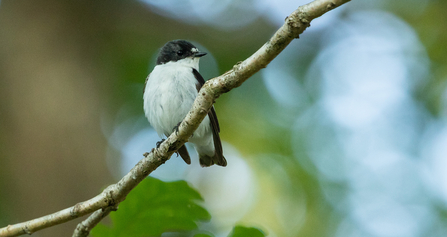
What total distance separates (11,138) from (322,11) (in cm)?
604

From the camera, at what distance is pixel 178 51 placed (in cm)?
621

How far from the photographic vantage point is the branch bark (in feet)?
7.68

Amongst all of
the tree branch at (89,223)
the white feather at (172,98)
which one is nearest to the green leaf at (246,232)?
the tree branch at (89,223)

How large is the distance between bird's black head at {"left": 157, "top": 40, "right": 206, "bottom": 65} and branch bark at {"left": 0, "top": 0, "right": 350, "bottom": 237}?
267 cm

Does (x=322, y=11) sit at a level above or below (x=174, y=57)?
below

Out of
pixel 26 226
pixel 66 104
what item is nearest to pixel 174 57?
pixel 66 104

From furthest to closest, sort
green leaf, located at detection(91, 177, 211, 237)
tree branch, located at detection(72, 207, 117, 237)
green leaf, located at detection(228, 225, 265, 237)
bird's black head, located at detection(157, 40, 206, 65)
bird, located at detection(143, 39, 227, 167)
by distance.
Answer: bird's black head, located at detection(157, 40, 206, 65) → bird, located at detection(143, 39, 227, 167) → tree branch, located at detection(72, 207, 117, 237) → green leaf, located at detection(91, 177, 211, 237) → green leaf, located at detection(228, 225, 265, 237)

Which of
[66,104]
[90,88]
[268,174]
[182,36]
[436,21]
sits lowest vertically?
[66,104]

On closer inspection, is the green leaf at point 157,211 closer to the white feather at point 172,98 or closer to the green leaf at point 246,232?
the green leaf at point 246,232

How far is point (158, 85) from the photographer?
5527 mm

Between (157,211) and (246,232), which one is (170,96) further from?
(246,232)

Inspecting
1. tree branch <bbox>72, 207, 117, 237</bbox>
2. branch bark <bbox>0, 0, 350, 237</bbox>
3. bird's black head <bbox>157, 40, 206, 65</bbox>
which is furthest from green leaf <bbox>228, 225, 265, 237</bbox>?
bird's black head <bbox>157, 40, 206, 65</bbox>

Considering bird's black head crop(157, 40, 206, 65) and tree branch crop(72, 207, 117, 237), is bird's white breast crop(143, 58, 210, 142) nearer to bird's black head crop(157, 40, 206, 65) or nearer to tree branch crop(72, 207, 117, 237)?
bird's black head crop(157, 40, 206, 65)

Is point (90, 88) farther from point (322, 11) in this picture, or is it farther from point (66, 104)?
point (322, 11)
